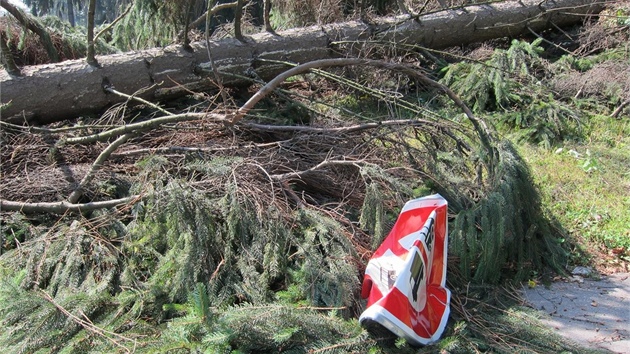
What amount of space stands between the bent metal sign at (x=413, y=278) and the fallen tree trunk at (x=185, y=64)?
2.60 m

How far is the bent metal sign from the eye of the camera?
98.7 inches

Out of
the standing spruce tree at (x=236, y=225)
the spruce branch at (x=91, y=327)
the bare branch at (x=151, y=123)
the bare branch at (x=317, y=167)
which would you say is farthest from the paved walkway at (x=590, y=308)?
the bare branch at (x=151, y=123)

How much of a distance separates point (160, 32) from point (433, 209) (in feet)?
14.2

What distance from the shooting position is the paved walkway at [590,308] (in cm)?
304

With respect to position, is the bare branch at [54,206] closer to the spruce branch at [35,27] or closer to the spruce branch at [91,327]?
the spruce branch at [91,327]

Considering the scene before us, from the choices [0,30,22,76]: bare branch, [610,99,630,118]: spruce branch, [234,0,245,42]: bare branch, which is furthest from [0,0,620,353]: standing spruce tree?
[610,99,630,118]: spruce branch

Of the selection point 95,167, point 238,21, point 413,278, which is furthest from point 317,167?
point 238,21

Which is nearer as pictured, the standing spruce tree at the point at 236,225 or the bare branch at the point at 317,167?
the standing spruce tree at the point at 236,225

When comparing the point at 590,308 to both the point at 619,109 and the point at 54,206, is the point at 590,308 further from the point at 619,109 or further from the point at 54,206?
the point at 54,206

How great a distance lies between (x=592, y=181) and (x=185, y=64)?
3693 millimetres

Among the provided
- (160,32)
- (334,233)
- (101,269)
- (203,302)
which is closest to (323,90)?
(160,32)

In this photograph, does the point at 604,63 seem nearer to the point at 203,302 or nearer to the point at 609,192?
the point at 609,192

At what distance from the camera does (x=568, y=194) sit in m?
4.55

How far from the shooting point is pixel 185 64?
486 centimetres
